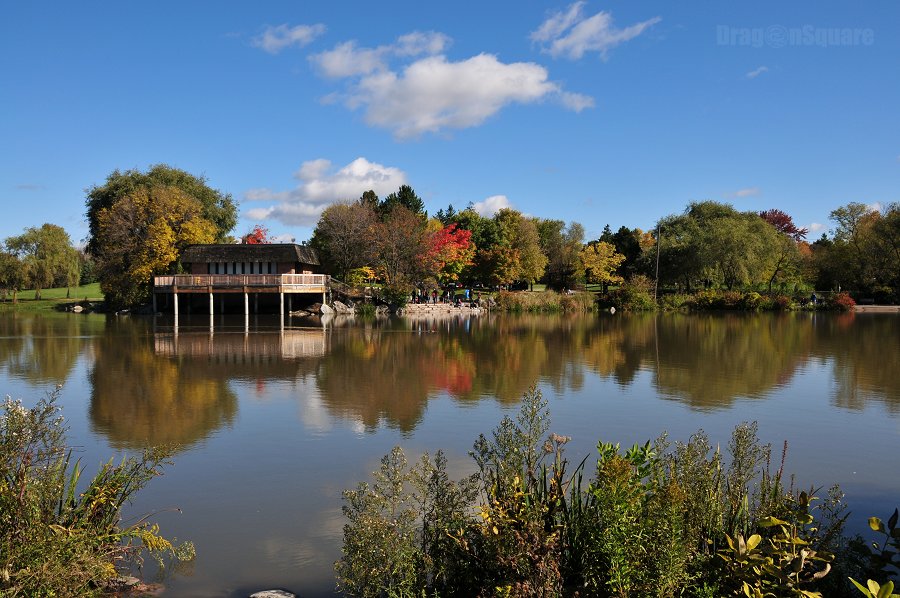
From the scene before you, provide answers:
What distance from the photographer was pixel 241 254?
156ft

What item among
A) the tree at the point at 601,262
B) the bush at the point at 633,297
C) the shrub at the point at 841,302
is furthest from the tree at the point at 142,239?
the shrub at the point at 841,302

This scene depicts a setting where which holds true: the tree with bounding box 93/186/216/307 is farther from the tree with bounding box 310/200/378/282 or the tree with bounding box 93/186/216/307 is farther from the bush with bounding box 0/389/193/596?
the bush with bounding box 0/389/193/596

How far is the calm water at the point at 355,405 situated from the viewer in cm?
855

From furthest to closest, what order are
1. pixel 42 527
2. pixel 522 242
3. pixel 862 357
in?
pixel 522 242 < pixel 862 357 < pixel 42 527

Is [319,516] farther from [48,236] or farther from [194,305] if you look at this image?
[48,236]

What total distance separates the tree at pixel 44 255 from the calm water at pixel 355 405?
3088 cm

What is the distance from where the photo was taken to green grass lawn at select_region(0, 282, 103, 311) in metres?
58.3

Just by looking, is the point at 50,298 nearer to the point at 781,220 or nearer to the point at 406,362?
the point at 406,362

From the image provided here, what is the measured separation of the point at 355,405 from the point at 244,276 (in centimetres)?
2902

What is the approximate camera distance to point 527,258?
63.1 m

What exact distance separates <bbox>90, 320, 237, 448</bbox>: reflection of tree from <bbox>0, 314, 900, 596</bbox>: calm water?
79 millimetres

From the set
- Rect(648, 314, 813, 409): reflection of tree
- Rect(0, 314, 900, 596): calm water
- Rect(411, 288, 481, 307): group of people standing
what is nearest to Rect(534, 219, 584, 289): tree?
Rect(411, 288, 481, 307): group of people standing

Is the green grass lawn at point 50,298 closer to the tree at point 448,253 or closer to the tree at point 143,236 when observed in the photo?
the tree at point 143,236

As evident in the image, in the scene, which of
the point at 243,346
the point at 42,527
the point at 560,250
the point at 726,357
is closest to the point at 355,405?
the point at 42,527
